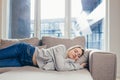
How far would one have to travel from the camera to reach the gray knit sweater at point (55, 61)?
7.65 feet

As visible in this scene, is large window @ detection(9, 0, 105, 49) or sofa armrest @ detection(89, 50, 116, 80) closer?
sofa armrest @ detection(89, 50, 116, 80)

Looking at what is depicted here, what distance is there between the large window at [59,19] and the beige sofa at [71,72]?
105 centimetres

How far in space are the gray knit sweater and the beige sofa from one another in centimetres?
11

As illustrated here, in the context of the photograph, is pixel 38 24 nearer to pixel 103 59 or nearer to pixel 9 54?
pixel 9 54

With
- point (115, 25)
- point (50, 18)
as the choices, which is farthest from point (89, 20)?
point (50, 18)

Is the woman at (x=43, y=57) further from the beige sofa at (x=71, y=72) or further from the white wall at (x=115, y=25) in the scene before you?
the white wall at (x=115, y=25)

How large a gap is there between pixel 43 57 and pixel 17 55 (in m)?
0.43

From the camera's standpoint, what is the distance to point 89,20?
3904mm

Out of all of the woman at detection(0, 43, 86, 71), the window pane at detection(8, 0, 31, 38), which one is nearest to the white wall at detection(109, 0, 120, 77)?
the woman at detection(0, 43, 86, 71)

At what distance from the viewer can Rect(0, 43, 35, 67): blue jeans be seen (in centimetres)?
260

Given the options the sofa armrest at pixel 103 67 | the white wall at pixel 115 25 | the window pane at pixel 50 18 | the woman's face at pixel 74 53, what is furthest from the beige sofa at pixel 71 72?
the window pane at pixel 50 18

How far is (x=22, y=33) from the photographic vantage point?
13.4ft

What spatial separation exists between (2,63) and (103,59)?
1308mm

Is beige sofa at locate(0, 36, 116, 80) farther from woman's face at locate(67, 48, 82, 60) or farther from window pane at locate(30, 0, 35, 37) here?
window pane at locate(30, 0, 35, 37)
